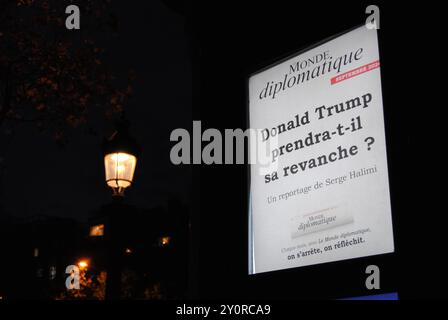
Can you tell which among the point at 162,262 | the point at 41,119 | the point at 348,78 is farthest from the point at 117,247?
the point at 162,262

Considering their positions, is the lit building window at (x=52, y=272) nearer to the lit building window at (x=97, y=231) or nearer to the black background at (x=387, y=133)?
the lit building window at (x=97, y=231)

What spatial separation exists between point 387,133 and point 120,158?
15.6ft

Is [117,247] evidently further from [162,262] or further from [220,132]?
[162,262]

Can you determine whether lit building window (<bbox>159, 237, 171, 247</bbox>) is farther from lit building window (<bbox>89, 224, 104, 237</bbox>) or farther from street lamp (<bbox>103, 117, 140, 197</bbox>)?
street lamp (<bbox>103, 117, 140, 197</bbox>)

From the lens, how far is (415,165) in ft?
18.5

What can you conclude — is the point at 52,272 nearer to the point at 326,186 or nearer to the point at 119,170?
the point at 119,170

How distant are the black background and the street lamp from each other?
1.88 m

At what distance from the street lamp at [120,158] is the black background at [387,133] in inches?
73.9

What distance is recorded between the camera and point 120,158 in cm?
934

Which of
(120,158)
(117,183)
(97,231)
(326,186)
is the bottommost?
(326,186)

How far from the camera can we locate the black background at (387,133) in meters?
5.46

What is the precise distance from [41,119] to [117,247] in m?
7.66

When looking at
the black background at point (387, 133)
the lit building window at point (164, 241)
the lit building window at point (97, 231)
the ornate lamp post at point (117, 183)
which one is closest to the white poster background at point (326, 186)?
the black background at point (387, 133)

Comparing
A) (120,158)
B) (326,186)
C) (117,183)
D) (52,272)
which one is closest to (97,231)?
(52,272)
